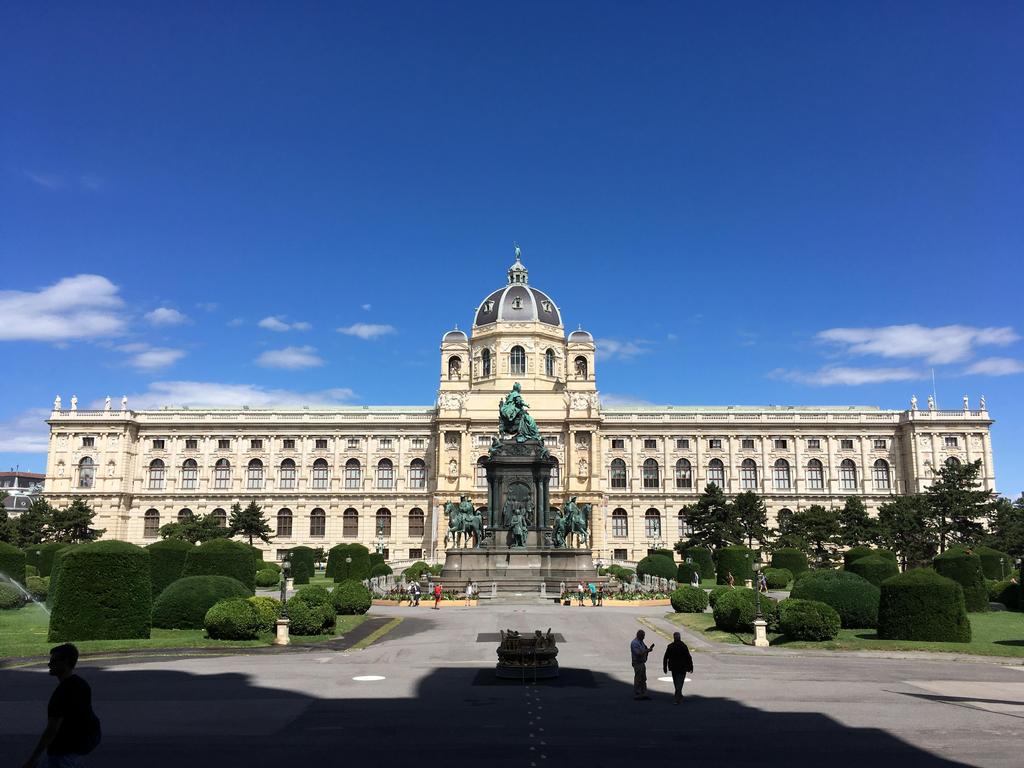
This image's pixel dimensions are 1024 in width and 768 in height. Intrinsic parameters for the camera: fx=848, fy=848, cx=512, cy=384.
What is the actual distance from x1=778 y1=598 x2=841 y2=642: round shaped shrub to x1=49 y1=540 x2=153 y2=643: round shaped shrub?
66.5 feet

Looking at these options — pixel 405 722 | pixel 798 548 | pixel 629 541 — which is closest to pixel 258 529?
pixel 629 541

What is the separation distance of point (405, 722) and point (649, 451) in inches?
3515

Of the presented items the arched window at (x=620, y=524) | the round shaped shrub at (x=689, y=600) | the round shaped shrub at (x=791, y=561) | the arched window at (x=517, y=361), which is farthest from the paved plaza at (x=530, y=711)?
the arched window at (x=517, y=361)

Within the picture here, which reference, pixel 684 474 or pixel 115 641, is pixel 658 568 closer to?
pixel 684 474

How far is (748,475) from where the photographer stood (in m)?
101

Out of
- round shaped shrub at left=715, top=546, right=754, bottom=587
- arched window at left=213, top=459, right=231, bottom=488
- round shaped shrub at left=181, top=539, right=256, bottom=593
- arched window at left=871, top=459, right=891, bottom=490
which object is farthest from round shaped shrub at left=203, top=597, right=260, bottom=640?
arched window at left=871, top=459, right=891, bottom=490

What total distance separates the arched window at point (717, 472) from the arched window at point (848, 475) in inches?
536

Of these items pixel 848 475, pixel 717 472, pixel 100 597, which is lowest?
pixel 100 597

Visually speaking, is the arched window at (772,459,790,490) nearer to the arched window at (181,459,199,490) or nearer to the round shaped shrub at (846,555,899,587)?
the round shaped shrub at (846,555,899,587)

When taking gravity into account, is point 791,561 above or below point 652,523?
below

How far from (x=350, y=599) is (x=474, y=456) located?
61905 millimetres

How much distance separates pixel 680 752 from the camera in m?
13.0

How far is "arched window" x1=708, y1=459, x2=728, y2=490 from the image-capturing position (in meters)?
101

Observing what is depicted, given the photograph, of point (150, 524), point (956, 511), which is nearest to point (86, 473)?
point (150, 524)
